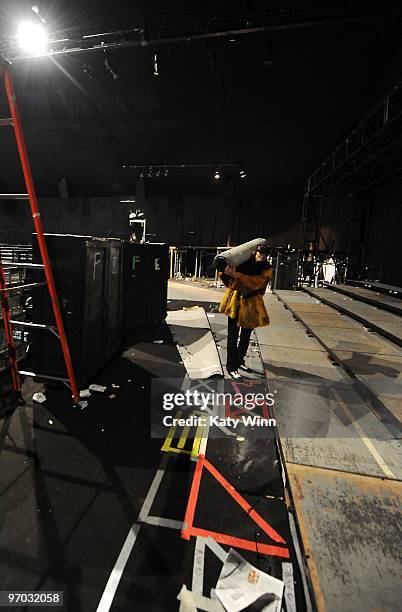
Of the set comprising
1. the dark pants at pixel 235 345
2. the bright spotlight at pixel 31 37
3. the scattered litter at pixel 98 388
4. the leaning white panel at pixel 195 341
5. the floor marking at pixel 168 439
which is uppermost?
the bright spotlight at pixel 31 37

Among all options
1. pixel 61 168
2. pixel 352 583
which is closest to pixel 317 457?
pixel 352 583

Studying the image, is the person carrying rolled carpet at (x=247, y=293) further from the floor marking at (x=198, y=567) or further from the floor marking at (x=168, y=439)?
the floor marking at (x=198, y=567)

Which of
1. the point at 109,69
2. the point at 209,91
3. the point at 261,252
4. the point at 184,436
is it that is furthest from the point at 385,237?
the point at 184,436

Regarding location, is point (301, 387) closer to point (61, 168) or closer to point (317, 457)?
point (317, 457)

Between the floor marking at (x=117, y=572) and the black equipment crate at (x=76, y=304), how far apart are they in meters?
2.10

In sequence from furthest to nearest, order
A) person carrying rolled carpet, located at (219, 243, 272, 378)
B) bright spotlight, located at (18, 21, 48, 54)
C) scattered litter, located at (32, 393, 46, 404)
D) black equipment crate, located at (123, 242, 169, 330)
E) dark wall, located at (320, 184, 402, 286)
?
dark wall, located at (320, 184, 402, 286)
black equipment crate, located at (123, 242, 169, 330)
bright spotlight, located at (18, 21, 48, 54)
person carrying rolled carpet, located at (219, 243, 272, 378)
scattered litter, located at (32, 393, 46, 404)

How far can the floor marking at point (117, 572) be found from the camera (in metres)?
1.43

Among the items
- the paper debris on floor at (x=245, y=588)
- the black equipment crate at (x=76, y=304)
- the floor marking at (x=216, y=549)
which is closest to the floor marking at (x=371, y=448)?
the paper debris on floor at (x=245, y=588)

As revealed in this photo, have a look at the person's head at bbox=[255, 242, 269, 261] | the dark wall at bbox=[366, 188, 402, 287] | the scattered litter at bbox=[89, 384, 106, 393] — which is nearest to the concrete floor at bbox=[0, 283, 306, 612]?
the scattered litter at bbox=[89, 384, 106, 393]

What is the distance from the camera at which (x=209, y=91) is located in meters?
7.79

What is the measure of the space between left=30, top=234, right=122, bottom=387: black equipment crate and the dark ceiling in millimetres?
4928

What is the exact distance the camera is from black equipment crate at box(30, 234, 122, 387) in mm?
3268

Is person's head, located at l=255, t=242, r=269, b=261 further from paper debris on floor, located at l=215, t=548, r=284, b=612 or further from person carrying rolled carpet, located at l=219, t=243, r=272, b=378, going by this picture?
paper debris on floor, located at l=215, t=548, r=284, b=612

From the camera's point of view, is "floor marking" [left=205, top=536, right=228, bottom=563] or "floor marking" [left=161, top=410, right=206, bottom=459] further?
"floor marking" [left=161, top=410, right=206, bottom=459]
